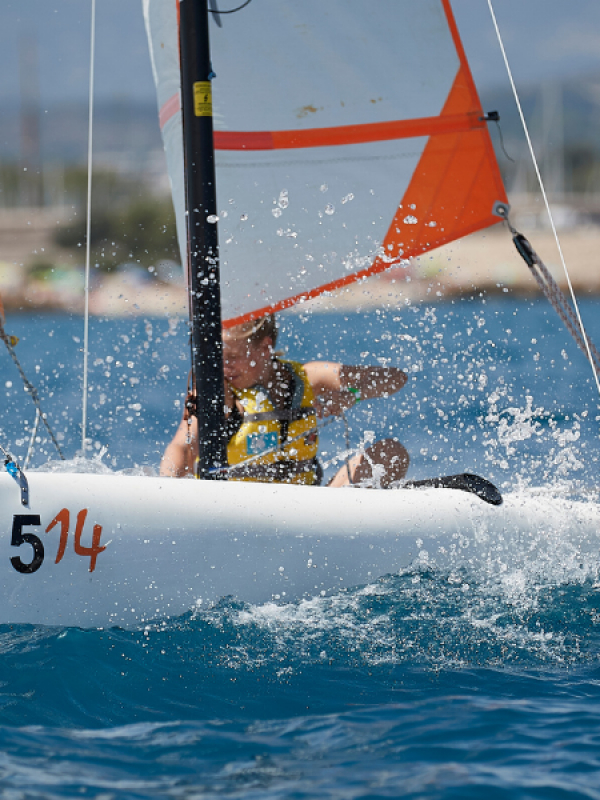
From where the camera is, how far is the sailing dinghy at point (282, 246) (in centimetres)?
230

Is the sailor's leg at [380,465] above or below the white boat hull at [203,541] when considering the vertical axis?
above

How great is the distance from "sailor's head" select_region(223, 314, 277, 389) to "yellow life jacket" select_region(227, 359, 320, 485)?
39 millimetres

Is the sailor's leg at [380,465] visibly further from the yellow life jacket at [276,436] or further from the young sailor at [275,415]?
the yellow life jacket at [276,436]

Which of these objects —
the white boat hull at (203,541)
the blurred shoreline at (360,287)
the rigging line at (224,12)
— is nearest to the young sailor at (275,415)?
the white boat hull at (203,541)

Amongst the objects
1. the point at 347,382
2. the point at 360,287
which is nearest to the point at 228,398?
the point at 347,382

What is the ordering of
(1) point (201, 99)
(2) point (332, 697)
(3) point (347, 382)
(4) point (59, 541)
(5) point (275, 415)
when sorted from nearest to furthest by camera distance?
(2) point (332, 697), (4) point (59, 541), (1) point (201, 99), (5) point (275, 415), (3) point (347, 382)

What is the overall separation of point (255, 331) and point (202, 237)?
1.15ft

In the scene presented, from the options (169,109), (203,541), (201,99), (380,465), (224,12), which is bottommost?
(203,541)

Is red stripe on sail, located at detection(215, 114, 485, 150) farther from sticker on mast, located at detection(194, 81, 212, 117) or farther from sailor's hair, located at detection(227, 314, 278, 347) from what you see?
sailor's hair, located at detection(227, 314, 278, 347)

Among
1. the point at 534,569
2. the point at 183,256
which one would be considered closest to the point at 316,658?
the point at 534,569

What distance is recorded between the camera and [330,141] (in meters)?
2.96

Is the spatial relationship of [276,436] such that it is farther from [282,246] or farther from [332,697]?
[332,697]

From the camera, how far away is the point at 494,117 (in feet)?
9.87

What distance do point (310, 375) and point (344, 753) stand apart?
1.36 metres
